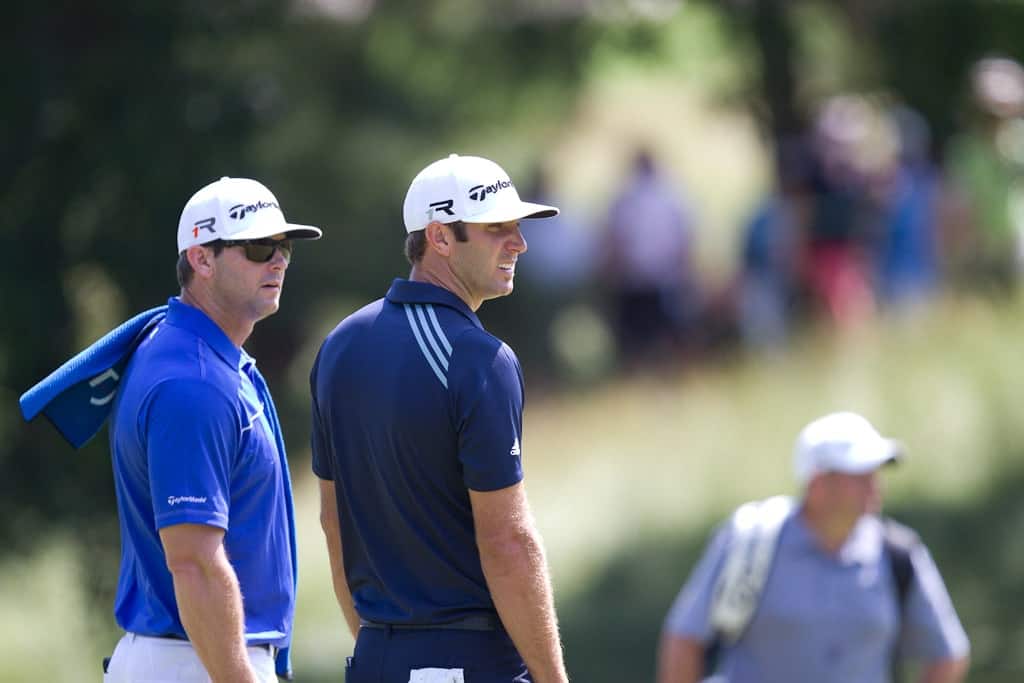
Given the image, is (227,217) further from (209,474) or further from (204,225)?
(209,474)

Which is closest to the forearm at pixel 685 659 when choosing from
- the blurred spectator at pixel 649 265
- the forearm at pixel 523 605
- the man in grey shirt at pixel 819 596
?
the man in grey shirt at pixel 819 596

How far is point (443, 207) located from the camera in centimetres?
463

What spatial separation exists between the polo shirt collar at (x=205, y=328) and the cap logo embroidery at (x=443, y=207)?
0.65 m

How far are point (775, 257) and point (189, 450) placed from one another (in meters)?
11.1

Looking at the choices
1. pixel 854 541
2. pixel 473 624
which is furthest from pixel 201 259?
pixel 854 541

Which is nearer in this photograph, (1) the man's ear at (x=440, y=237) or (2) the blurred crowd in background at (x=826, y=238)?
(1) the man's ear at (x=440, y=237)

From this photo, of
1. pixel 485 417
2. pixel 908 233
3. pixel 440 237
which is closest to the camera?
pixel 485 417

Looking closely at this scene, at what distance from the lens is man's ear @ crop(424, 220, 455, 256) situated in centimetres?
465

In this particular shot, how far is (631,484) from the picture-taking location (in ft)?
47.5

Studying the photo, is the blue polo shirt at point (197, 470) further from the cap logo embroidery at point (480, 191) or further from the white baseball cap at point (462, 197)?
the cap logo embroidery at point (480, 191)

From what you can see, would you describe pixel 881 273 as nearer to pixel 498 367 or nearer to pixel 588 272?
pixel 588 272

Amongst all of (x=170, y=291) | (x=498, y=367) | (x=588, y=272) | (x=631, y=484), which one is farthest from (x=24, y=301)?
(x=498, y=367)

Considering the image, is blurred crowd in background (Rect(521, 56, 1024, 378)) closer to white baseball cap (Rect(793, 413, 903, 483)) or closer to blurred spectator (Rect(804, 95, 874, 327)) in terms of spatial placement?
blurred spectator (Rect(804, 95, 874, 327))

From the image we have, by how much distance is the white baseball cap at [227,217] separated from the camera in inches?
193
